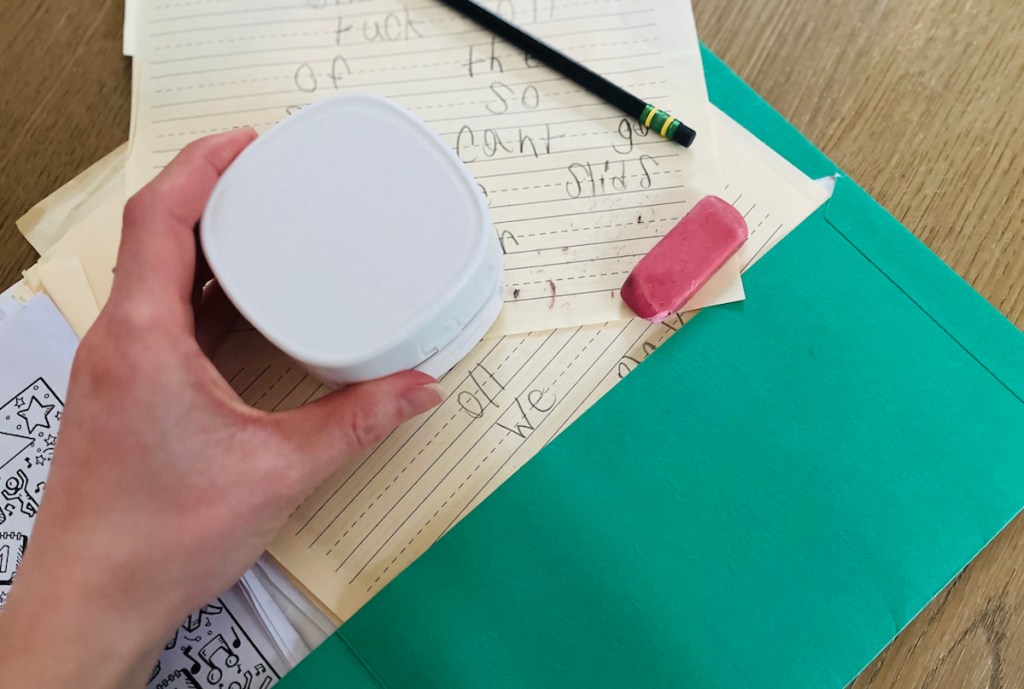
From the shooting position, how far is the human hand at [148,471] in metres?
0.36

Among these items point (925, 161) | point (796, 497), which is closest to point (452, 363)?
point (796, 497)

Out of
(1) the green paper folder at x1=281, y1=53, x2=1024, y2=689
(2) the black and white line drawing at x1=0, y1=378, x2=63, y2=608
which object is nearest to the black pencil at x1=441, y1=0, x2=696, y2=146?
(1) the green paper folder at x1=281, y1=53, x2=1024, y2=689

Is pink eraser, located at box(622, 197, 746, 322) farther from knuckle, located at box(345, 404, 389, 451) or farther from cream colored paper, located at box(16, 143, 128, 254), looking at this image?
cream colored paper, located at box(16, 143, 128, 254)

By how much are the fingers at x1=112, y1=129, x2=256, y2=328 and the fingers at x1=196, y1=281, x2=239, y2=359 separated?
5 centimetres

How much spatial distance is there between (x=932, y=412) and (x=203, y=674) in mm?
454

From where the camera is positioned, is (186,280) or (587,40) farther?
(587,40)

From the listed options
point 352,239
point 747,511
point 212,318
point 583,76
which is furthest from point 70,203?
point 747,511

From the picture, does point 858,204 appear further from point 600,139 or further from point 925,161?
point 600,139

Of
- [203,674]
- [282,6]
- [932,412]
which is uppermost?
[282,6]

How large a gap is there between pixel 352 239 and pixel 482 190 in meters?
0.14

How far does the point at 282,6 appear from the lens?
0.52m

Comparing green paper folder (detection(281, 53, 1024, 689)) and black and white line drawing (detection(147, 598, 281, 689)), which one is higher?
green paper folder (detection(281, 53, 1024, 689))

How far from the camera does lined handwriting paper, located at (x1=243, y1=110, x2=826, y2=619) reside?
0.43 meters

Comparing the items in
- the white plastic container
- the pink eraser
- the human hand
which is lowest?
the human hand
